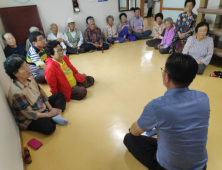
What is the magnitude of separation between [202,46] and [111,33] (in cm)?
311

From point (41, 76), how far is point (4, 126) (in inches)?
66.4

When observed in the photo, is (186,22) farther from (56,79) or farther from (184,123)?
(184,123)

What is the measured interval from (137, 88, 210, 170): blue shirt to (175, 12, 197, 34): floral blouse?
3316 mm

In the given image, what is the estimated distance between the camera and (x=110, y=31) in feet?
17.2

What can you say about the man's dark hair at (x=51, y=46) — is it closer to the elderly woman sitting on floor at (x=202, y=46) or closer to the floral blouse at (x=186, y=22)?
the elderly woman sitting on floor at (x=202, y=46)

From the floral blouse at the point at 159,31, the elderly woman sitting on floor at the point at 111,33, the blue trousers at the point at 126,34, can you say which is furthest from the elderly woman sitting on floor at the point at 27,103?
the blue trousers at the point at 126,34

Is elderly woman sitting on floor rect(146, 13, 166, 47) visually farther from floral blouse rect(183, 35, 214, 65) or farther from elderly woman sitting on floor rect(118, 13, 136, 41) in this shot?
floral blouse rect(183, 35, 214, 65)

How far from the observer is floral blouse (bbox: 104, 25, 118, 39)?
519 cm

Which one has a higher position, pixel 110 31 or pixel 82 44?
pixel 110 31

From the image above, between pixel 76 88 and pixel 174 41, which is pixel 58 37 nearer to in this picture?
pixel 76 88

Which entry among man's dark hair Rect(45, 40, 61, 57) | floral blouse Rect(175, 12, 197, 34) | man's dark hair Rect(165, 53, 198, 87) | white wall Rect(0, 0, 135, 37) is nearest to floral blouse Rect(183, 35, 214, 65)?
floral blouse Rect(175, 12, 197, 34)

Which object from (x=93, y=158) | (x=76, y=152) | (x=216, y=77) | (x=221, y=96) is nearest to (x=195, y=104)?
(x=93, y=158)

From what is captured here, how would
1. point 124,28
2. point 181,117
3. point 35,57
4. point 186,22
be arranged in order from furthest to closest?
point 124,28 < point 186,22 < point 35,57 < point 181,117

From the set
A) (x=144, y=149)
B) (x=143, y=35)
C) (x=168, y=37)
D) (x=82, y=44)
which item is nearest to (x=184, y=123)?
(x=144, y=149)
